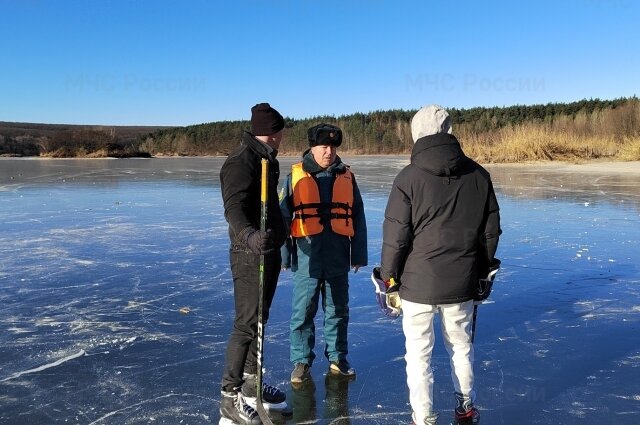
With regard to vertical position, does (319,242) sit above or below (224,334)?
above

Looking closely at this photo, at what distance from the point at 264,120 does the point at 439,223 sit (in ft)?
3.57

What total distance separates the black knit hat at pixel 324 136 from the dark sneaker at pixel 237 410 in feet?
5.11

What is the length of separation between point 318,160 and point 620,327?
8.93 feet

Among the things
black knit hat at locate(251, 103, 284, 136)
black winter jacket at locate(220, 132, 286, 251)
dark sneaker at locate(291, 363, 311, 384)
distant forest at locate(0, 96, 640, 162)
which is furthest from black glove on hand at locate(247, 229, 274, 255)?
distant forest at locate(0, 96, 640, 162)

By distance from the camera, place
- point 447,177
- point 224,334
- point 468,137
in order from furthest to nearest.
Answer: point 468,137, point 224,334, point 447,177

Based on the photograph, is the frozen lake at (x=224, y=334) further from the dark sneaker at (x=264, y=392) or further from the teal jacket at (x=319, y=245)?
the teal jacket at (x=319, y=245)

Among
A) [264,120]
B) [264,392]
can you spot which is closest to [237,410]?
[264,392]

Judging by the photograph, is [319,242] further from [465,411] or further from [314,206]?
[465,411]

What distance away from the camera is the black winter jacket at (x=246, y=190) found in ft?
9.23

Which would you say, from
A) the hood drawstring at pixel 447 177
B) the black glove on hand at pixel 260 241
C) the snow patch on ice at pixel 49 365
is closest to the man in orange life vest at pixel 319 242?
the black glove on hand at pixel 260 241

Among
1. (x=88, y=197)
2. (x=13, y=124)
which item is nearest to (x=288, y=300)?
(x=88, y=197)

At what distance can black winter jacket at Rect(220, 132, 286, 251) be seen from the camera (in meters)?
2.81

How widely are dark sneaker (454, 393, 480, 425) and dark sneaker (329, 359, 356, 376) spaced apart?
814 millimetres

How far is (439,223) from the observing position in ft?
8.66
